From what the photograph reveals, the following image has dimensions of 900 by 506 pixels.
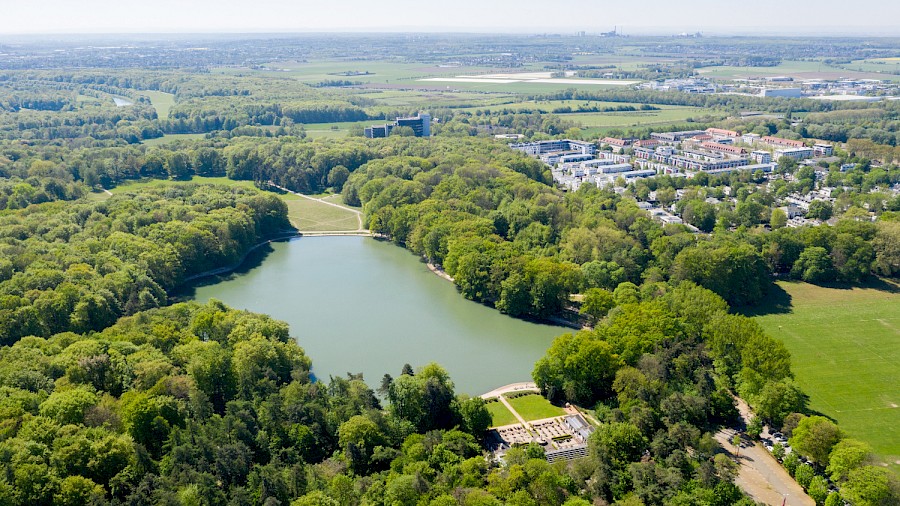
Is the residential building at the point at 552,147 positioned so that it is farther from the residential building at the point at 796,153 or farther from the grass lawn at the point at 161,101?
the grass lawn at the point at 161,101

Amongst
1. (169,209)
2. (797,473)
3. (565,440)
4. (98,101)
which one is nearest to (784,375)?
(797,473)

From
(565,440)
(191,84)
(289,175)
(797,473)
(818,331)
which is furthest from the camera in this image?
(191,84)

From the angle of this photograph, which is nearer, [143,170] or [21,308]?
[21,308]

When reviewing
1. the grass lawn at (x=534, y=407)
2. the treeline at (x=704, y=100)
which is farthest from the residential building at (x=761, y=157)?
the grass lawn at (x=534, y=407)

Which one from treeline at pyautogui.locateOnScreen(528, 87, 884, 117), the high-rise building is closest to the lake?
the high-rise building

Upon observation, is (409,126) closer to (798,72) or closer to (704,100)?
(704,100)

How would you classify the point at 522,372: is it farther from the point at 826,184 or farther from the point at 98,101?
the point at 98,101
